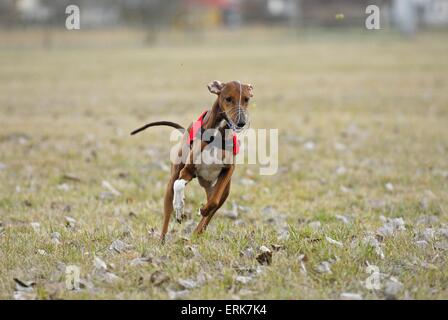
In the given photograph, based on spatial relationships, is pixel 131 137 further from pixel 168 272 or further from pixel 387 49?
pixel 387 49

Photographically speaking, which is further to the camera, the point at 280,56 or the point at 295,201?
the point at 280,56

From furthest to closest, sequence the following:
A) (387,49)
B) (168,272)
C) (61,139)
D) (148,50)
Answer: (148,50) → (387,49) → (61,139) → (168,272)

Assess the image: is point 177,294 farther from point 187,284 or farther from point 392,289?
point 392,289

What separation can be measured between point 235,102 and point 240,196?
111 inches

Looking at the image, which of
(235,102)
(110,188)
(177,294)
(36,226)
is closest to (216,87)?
(235,102)

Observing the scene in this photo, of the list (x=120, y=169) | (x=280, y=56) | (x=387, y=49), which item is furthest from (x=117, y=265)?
(x=387, y=49)

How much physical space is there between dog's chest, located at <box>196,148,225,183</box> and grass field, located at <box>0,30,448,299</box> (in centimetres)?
54

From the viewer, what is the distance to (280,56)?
109 ft

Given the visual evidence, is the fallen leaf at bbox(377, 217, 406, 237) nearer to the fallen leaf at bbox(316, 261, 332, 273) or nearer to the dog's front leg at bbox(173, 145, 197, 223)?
the fallen leaf at bbox(316, 261, 332, 273)

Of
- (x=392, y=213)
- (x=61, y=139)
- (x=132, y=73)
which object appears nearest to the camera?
(x=392, y=213)

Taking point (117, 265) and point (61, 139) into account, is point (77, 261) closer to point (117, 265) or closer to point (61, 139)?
point (117, 265)

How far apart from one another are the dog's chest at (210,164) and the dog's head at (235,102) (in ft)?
1.11
